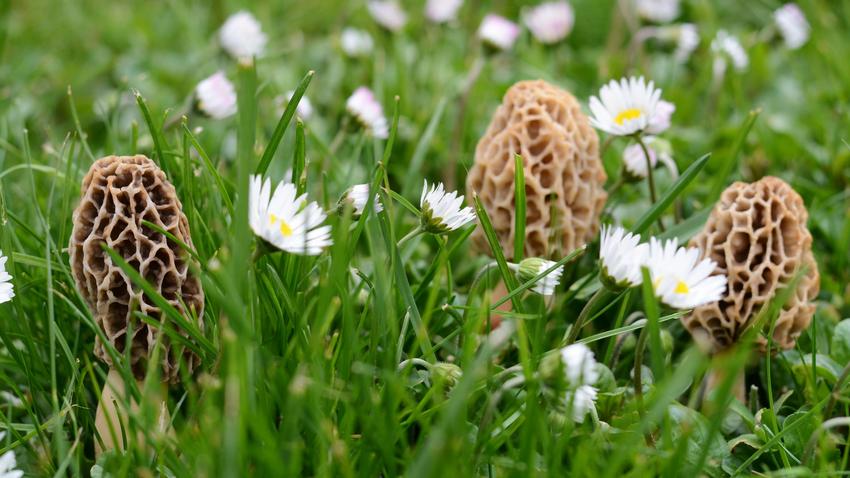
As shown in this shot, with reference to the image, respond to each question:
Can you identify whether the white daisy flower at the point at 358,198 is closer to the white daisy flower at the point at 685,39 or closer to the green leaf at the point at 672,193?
the green leaf at the point at 672,193

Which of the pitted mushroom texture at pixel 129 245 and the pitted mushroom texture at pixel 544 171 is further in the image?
the pitted mushroom texture at pixel 544 171

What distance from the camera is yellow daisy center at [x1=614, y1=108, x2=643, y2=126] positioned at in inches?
88.0

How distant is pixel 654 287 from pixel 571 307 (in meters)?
0.70

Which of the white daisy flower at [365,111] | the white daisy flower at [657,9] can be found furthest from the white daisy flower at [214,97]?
the white daisy flower at [657,9]

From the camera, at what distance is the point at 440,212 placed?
70.6 inches

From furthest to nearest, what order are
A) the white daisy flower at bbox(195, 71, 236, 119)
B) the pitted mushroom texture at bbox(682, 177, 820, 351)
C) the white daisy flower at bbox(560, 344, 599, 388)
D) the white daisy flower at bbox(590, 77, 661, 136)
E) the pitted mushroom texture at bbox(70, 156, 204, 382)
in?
the white daisy flower at bbox(195, 71, 236, 119), the white daisy flower at bbox(590, 77, 661, 136), the pitted mushroom texture at bbox(682, 177, 820, 351), the pitted mushroom texture at bbox(70, 156, 204, 382), the white daisy flower at bbox(560, 344, 599, 388)

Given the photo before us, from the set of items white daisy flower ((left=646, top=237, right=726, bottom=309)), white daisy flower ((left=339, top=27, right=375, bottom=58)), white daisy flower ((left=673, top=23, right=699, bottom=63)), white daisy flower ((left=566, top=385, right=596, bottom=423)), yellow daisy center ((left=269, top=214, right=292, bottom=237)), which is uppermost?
white daisy flower ((left=339, top=27, right=375, bottom=58))

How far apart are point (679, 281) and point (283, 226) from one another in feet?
2.44

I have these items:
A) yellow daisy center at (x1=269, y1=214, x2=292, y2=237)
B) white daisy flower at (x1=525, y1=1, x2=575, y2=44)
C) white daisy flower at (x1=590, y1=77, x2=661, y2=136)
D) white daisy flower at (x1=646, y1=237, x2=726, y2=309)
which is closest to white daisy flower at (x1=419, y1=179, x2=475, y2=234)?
yellow daisy center at (x1=269, y1=214, x2=292, y2=237)

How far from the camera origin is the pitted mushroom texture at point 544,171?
7.32 feet

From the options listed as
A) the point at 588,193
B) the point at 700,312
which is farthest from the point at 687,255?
the point at 588,193

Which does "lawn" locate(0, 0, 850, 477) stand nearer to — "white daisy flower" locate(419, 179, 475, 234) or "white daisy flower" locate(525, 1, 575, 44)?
"white daisy flower" locate(419, 179, 475, 234)

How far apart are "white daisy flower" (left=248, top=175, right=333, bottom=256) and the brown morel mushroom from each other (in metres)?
0.91

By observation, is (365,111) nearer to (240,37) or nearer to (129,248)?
(240,37)
